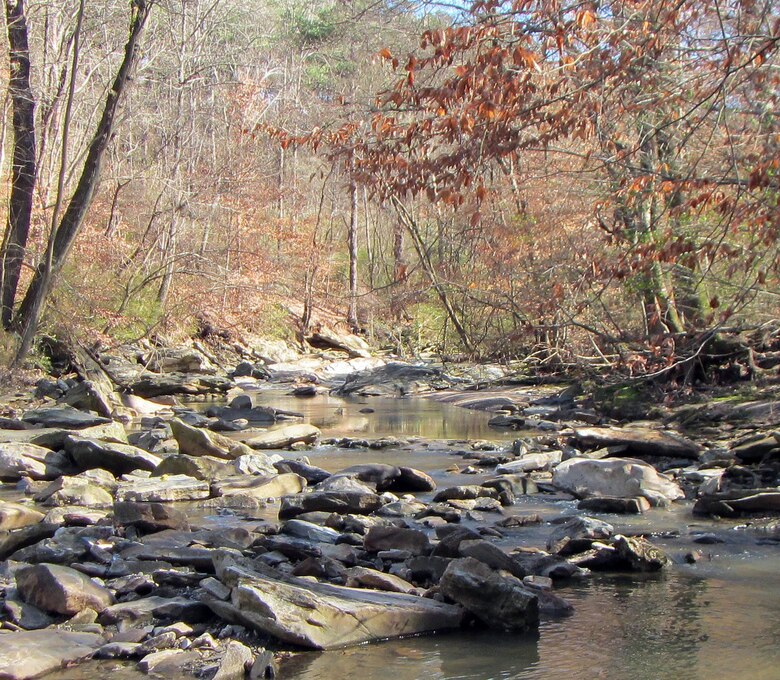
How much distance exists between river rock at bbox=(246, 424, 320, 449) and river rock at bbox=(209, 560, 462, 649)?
24.5ft

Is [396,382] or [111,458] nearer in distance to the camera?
[111,458]

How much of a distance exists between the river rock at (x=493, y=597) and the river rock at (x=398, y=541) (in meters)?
1.16

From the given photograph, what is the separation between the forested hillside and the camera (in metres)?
5.80

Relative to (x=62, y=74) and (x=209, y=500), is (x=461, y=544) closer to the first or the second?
(x=209, y=500)

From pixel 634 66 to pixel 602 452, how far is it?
18.0ft

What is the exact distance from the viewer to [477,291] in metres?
17.0

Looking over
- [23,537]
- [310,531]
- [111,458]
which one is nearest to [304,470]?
[111,458]

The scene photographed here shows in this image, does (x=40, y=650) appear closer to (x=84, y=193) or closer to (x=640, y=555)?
(x=640, y=555)

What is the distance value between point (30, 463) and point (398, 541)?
5020 mm

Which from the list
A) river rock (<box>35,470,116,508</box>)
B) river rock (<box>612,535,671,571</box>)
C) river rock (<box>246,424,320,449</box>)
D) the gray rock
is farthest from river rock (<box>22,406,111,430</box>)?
the gray rock

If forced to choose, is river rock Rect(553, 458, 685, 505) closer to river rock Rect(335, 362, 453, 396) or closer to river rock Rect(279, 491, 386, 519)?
river rock Rect(279, 491, 386, 519)

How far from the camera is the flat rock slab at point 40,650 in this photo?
4.32 metres

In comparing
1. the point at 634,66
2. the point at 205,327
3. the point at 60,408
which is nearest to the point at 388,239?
the point at 205,327

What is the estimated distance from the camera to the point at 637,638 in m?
4.94
